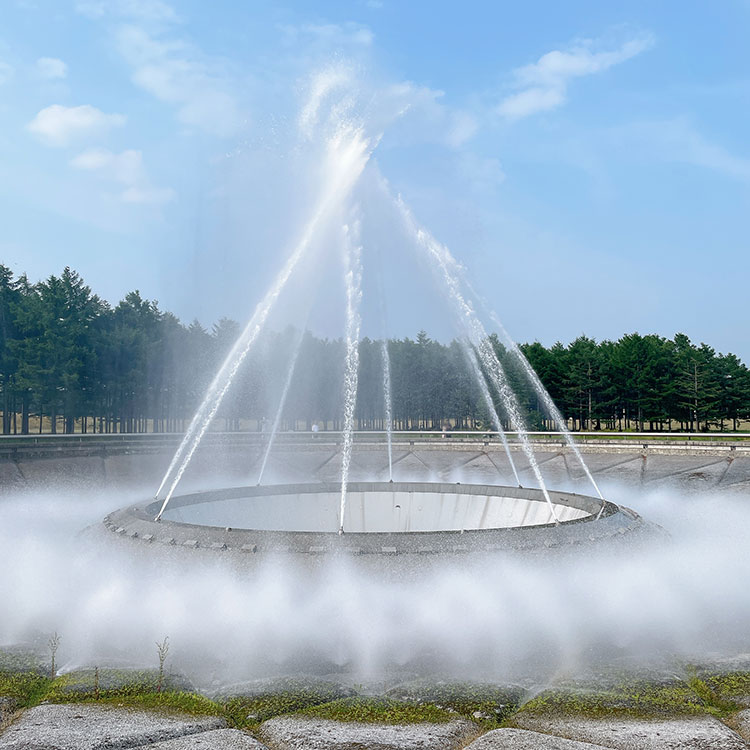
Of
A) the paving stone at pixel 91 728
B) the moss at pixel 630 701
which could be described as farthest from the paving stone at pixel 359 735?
the moss at pixel 630 701

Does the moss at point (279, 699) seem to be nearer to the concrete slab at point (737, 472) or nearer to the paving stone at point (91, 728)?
the paving stone at point (91, 728)

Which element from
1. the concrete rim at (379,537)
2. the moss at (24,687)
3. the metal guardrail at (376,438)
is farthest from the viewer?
the metal guardrail at (376,438)

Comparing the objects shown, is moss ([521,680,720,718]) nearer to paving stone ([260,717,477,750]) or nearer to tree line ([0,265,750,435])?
paving stone ([260,717,477,750])

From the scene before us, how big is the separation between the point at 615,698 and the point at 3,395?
6753 cm

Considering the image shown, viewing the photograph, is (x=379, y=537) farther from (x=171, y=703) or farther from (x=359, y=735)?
(x=359, y=735)

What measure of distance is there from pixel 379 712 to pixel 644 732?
3437 millimetres

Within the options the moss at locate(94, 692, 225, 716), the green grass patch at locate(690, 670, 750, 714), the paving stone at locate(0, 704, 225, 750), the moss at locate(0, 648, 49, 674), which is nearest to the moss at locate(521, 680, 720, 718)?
the green grass patch at locate(690, 670, 750, 714)

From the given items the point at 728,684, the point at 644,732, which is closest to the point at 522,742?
the point at 644,732

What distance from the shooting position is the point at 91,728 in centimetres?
859

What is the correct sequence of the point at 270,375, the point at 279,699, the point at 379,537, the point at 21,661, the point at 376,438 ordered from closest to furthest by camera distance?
1. the point at 279,699
2. the point at 21,661
3. the point at 379,537
4. the point at 376,438
5. the point at 270,375

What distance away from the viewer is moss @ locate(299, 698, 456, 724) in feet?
29.7

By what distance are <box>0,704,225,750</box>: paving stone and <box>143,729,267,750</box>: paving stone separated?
177mm

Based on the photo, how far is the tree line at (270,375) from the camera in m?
61.8

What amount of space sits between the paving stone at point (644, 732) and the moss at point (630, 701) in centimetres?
26
